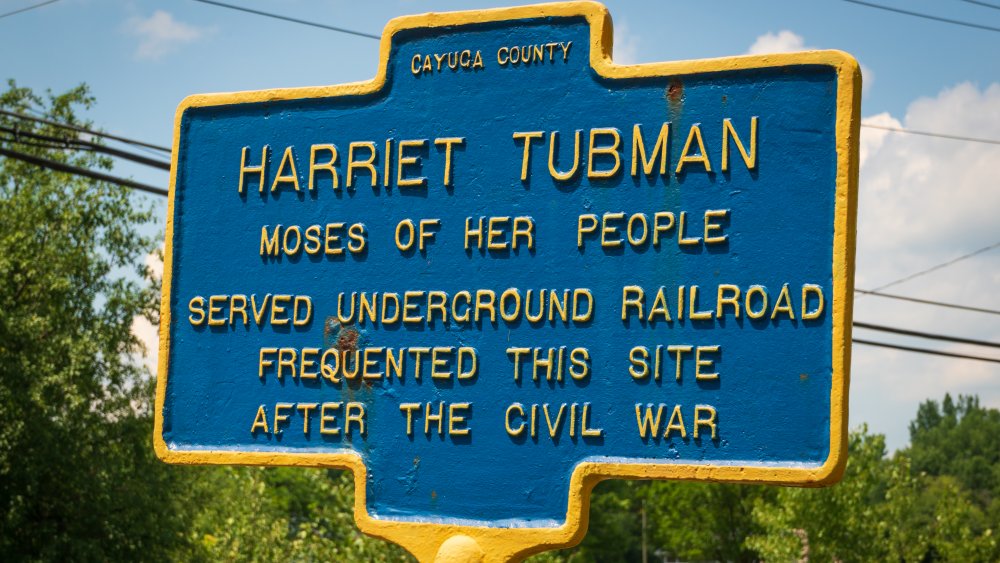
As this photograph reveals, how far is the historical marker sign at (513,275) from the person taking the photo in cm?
468

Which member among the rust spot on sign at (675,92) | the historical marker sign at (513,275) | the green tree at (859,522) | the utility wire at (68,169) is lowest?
the green tree at (859,522)

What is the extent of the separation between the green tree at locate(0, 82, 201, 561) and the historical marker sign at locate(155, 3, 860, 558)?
13.7 metres

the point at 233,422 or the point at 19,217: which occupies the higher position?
the point at 19,217

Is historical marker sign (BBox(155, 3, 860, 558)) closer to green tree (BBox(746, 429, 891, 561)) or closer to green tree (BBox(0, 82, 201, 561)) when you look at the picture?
green tree (BBox(0, 82, 201, 561))

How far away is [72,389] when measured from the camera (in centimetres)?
A: 1878

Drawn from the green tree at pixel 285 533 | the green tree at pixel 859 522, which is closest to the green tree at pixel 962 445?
the green tree at pixel 859 522

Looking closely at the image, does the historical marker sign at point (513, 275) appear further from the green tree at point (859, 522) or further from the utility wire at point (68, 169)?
the green tree at point (859, 522)

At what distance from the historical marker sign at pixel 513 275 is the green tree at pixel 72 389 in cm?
1368

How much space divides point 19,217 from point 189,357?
55.2 feet

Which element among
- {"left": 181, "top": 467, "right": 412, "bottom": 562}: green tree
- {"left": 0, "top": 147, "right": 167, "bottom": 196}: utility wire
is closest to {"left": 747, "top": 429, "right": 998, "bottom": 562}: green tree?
{"left": 181, "top": 467, "right": 412, "bottom": 562}: green tree

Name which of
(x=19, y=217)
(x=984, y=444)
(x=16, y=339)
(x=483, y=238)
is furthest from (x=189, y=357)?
(x=984, y=444)

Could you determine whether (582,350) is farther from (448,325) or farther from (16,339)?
(16,339)

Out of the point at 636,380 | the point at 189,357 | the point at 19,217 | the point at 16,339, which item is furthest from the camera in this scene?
the point at 19,217

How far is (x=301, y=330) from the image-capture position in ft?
17.4
